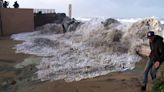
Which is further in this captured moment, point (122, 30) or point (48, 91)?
point (122, 30)

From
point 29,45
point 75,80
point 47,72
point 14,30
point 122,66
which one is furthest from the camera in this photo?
point 14,30

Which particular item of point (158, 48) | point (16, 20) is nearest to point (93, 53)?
point (158, 48)

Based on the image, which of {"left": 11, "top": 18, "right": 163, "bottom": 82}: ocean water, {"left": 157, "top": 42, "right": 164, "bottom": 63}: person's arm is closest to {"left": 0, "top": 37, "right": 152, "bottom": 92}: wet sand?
{"left": 11, "top": 18, "right": 163, "bottom": 82}: ocean water

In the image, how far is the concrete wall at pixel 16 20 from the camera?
80.6 ft

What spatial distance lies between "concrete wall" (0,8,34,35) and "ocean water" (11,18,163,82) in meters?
7.17

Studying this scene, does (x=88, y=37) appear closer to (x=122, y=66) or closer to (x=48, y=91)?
(x=122, y=66)

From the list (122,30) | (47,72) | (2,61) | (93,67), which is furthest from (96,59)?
(122,30)

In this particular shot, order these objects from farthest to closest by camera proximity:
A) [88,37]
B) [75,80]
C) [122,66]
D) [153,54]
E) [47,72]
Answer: [88,37]
[122,66]
[47,72]
[75,80]
[153,54]

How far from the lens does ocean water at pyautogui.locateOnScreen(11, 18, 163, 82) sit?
1054 centimetres

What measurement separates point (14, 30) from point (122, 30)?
1136 cm

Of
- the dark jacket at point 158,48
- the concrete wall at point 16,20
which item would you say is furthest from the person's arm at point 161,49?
the concrete wall at point 16,20

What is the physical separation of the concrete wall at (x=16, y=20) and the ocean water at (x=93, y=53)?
23.5 feet

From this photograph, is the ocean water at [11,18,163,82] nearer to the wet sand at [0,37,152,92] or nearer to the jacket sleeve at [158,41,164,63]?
the wet sand at [0,37,152,92]

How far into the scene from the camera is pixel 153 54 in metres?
7.29
